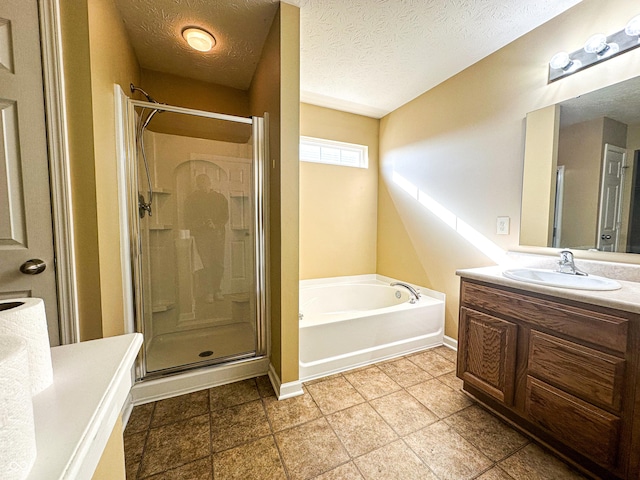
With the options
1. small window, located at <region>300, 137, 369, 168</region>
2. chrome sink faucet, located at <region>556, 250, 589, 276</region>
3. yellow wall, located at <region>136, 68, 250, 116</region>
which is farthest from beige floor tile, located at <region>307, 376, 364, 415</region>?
yellow wall, located at <region>136, 68, 250, 116</region>

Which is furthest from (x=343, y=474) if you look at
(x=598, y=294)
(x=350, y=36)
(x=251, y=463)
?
(x=350, y=36)

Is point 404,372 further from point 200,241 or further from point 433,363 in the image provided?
point 200,241

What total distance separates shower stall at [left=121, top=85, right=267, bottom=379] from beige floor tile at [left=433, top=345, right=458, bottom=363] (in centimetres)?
153

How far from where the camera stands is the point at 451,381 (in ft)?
6.09

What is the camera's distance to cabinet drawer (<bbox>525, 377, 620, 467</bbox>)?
3.46 feet

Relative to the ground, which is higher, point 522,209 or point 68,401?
point 522,209

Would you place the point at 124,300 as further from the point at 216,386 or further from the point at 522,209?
the point at 522,209

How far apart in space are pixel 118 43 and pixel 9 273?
1505mm

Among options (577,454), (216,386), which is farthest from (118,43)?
(577,454)

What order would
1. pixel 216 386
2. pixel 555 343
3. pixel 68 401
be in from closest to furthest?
pixel 68 401, pixel 555 343, pixel 216 386

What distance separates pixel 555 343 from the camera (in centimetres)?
121

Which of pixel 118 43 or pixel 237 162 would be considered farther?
pixel 237 162

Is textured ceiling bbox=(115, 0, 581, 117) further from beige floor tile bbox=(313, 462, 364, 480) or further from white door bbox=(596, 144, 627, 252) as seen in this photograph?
beige floor tile bbox=(313, 462, 364, 480)

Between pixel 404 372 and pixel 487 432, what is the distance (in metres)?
0.62
